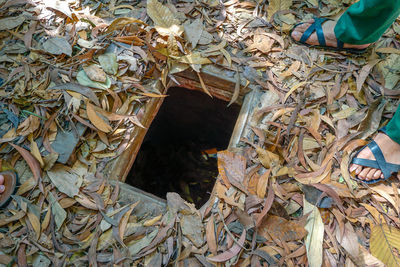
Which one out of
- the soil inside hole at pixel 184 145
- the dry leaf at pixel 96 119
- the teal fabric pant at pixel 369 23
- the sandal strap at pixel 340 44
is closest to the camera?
the teal fabric pant at pixel 369 23

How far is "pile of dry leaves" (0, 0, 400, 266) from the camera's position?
4.31 feet

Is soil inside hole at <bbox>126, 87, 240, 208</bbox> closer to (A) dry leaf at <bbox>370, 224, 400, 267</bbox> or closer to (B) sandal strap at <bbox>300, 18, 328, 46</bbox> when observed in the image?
(B) sandal strap at <bbox>300, 18, 328, 46</bbox>

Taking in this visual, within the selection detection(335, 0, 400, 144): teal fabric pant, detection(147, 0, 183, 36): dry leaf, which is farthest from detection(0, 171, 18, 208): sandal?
detection(335, 0, 400, 144): teal fabric pant

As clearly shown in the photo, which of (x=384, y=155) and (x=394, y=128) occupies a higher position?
(x=394, y=128)

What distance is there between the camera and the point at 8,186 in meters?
1.38

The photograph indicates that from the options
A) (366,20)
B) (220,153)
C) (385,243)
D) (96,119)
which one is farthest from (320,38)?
(96,119)

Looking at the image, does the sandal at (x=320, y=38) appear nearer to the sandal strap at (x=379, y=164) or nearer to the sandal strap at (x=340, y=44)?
the sandal strap at (x=340, y=44)

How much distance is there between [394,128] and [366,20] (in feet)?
1.98

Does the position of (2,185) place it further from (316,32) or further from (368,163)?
(316,32)

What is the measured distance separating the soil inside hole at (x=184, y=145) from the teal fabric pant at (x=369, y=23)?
4.12 feet

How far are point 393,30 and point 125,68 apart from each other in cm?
174

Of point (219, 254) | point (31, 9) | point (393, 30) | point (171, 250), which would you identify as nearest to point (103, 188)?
point (171, 250)

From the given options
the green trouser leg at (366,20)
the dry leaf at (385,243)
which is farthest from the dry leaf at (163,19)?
the dry leaf at (385,243)

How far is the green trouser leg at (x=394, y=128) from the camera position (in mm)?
1348
